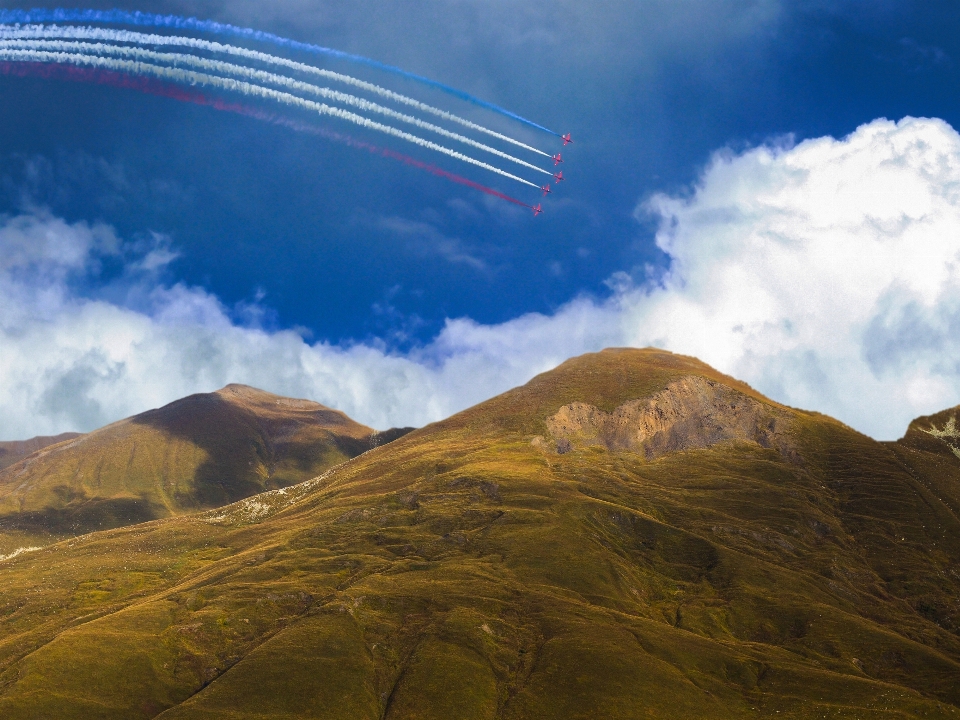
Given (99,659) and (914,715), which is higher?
(99,659)

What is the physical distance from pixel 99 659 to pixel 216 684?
107 ft

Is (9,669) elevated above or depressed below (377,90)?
below

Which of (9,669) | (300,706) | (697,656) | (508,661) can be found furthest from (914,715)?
(9,669)

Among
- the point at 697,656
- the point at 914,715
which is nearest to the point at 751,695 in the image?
Result: the point at 697,656

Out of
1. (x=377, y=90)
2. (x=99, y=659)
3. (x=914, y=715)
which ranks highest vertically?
(x=377, y=90)

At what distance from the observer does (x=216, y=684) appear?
187 metres

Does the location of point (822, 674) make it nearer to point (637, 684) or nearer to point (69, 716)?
point (637, 684)

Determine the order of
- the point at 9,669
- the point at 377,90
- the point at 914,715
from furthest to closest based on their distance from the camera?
the point at 9,669
the point at 914,715
the point at 377,90

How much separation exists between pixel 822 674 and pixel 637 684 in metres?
47.7

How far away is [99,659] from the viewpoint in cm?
19412

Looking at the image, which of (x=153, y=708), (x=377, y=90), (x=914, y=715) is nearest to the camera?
(x=377, y=90)

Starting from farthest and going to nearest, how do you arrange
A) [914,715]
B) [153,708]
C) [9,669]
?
[9,669], [153,708], [914,715]

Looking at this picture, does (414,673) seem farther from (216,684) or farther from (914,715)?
(914,715)

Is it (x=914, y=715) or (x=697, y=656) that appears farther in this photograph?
(x=697, y=656)
